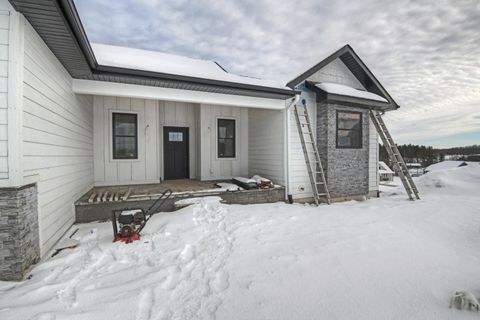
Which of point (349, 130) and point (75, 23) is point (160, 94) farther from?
point (349, 130)

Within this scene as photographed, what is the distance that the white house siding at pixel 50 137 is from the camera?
99.4 inches

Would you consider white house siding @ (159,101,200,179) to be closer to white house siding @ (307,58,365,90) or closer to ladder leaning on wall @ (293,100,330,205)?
ladder leaning on wall @ (293,100,330,205)

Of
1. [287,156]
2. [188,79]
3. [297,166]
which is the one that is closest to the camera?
[188,79]

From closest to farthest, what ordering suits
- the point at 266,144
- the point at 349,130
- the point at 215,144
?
the point at 349,130 → the point at 266,144 → the point at 215,144

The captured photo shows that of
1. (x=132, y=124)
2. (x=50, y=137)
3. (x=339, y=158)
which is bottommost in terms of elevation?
(x=339, y=158)

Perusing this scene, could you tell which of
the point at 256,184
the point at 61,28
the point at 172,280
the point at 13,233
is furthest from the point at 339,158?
the point at 13,233

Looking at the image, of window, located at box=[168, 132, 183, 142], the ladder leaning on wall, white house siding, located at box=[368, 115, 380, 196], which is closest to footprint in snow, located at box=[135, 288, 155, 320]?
the ladder leaning on wall

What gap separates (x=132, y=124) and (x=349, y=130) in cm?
688

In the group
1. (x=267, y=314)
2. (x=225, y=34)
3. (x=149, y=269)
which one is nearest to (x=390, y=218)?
(x=267, y=314)

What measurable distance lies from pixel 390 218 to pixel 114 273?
16.9 ft

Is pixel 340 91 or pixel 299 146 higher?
pixel 340 91

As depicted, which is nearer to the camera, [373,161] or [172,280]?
[172,280]

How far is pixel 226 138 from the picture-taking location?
7.75 meters

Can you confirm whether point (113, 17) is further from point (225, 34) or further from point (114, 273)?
point (114, 273)
